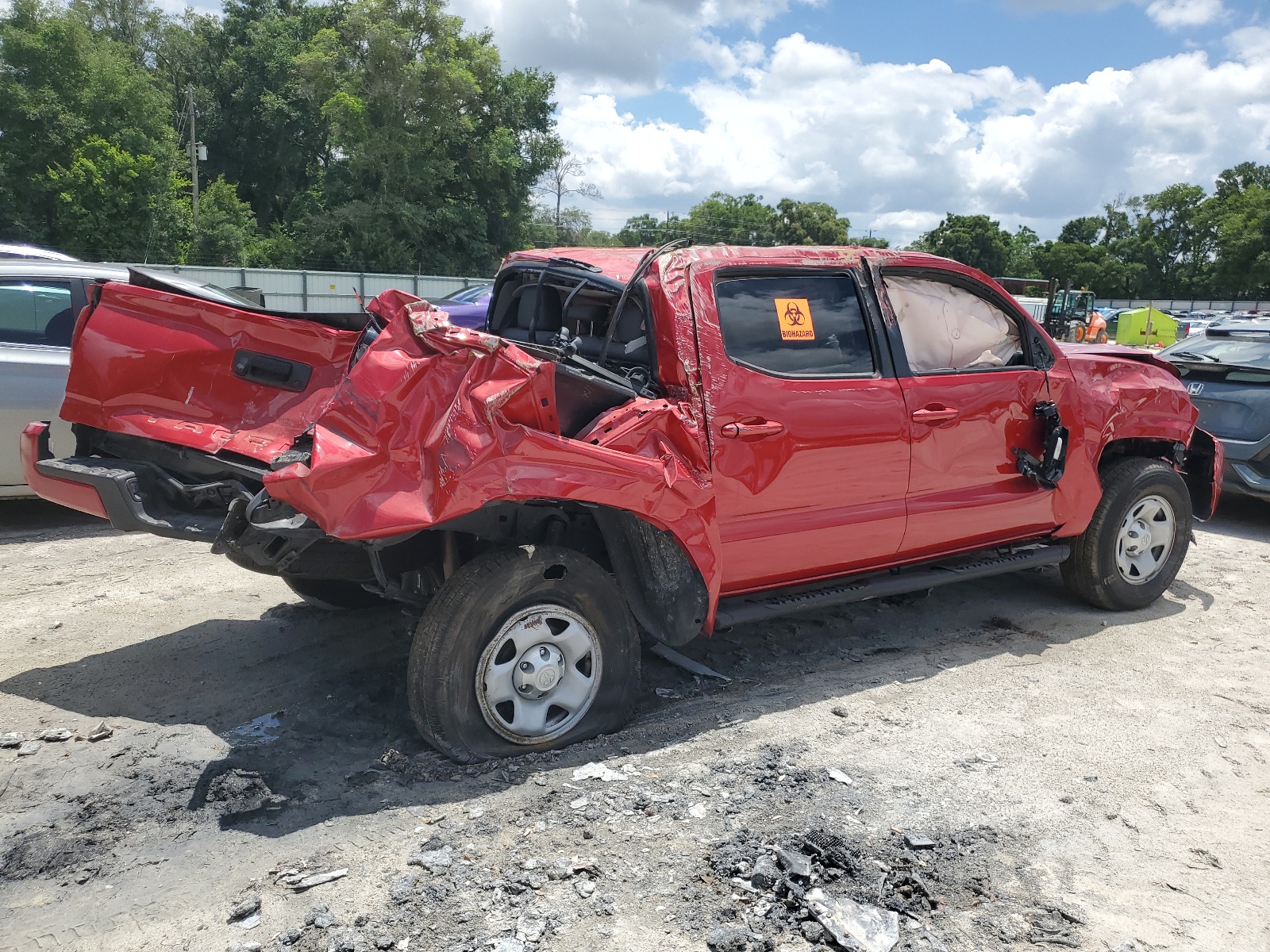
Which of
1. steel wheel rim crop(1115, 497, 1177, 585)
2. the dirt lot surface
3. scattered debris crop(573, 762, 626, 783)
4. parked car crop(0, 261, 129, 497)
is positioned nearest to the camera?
the dirt lot surface

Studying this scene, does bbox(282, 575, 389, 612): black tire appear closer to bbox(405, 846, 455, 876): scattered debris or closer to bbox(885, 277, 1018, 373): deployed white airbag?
bbox(405, 846, 455, 876): scattered debris

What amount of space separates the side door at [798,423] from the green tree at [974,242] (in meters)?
71.4

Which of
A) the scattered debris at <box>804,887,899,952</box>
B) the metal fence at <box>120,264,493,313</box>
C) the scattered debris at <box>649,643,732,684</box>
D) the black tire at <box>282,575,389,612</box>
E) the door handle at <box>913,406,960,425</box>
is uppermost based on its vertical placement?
the metal fence at <box>120,264,493,313</box>

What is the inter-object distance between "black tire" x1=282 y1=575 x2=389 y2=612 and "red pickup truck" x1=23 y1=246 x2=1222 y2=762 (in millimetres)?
17

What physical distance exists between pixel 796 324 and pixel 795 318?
0.09 feet

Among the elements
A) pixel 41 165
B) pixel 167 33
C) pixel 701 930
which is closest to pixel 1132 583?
pixel 701 930

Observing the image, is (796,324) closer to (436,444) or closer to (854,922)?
(436,444)

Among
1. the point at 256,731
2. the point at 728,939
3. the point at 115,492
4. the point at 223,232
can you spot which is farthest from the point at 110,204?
the point at 728,939

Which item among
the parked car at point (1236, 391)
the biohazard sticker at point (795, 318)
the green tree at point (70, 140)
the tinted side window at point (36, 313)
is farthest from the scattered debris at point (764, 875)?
the green tree at point (70, 140)

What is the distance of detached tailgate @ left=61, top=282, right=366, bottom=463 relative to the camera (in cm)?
396

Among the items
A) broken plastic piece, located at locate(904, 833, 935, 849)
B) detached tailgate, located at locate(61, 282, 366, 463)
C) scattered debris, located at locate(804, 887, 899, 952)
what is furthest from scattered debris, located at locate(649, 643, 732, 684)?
detached tailgate, located at locate(61, 282, 366, 463)

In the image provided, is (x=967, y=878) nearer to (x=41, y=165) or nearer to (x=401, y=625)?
(x=401, y=625)

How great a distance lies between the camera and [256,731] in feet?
12.5

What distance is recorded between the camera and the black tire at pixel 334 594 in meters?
4.84
